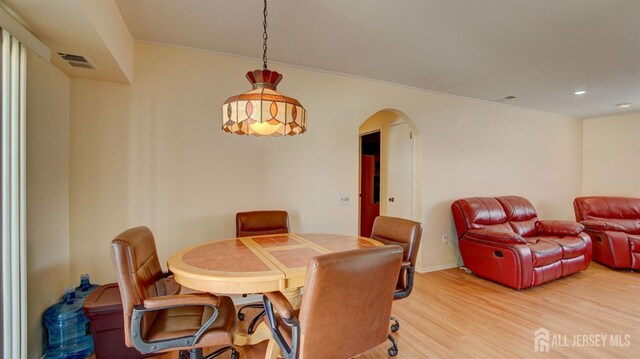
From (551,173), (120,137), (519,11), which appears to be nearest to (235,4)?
(120,137)

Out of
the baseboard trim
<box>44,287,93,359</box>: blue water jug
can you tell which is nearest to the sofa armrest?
the baseboard trim

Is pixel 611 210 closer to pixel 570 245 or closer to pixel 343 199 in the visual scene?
pixel 570 245

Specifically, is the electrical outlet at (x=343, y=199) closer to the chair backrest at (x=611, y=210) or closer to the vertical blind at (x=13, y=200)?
the vertical blind at (x=13, y=200)

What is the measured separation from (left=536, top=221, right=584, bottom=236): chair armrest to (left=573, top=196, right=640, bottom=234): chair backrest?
1118mm

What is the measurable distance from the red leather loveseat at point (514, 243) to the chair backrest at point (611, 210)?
3.93 ft

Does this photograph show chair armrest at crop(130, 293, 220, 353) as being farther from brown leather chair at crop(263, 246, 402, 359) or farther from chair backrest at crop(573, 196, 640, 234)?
chair backrest at crop(573, 196, 640, 234)

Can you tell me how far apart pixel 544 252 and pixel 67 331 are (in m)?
4.44

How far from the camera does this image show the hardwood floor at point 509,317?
7.21 ft

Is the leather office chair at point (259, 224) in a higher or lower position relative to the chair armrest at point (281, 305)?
higher

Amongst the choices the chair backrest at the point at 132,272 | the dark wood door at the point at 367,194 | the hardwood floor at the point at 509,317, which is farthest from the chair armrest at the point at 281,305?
the dark wood door at the point at 367,194

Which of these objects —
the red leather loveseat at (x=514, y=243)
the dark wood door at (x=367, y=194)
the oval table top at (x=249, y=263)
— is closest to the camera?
the oval table top at (x=249, y=263)

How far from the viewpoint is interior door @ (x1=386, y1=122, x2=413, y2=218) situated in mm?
4320

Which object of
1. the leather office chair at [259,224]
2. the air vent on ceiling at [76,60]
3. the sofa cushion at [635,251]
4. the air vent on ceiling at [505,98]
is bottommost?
the sofa cushion at [635,251]

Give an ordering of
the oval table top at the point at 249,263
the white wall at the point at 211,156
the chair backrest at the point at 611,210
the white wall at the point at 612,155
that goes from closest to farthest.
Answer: the oval table top at the point at 249,263 → the white wall at the point at 211,156 → the chair backrest at the point at 611,210 → the white wall at the point at 612,155
